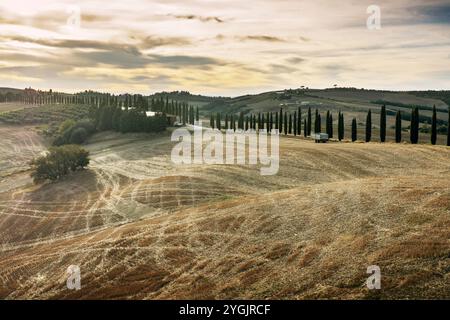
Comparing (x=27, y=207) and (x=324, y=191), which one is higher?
(x=324, y=191)

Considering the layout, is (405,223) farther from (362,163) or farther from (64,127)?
(64,127)

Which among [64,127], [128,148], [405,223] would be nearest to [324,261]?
[405,223]

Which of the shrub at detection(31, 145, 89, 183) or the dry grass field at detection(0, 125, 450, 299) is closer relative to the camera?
the dry grass field at detection(0, 125, 450, 299)

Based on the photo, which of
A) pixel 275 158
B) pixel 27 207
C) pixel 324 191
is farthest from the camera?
pixel 275 158

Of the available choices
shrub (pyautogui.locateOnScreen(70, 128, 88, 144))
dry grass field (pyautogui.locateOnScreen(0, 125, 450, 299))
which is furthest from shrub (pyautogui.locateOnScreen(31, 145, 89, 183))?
shrub (pyautogui.locateOnScreen(70, 128, 88, 144))

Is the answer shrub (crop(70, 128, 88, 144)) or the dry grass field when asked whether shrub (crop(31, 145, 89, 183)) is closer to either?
the dry grass field

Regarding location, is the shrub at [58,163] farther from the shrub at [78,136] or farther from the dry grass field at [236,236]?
the shrub at [78,136]

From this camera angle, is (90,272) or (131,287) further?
(90,272)

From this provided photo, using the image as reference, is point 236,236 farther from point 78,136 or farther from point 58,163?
point 78,136

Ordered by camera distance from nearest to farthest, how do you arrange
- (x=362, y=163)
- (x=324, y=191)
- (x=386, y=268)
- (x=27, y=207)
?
(x=386, y=268), (x=324, y=191), (x=27, y=207), (x=362, y=163)
